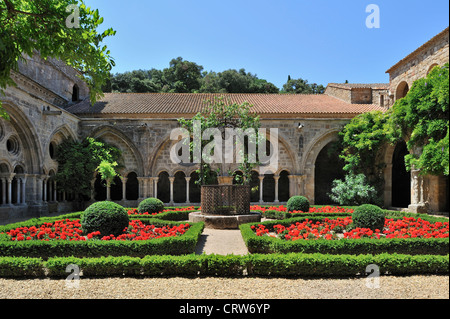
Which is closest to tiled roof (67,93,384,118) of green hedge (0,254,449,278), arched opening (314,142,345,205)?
arched opening (314,142,345,205)

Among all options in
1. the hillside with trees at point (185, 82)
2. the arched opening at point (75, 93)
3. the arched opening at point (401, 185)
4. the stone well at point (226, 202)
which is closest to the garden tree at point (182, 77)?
the hillside with trees at point (185, 82)

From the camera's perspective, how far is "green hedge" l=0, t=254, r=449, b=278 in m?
4.95

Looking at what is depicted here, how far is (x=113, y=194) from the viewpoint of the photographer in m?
20.4

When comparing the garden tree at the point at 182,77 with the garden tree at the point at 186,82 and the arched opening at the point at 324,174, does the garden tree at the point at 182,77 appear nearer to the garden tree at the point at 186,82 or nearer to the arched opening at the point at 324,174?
the garden tree at the point at 186,82

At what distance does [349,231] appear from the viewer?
8.27m

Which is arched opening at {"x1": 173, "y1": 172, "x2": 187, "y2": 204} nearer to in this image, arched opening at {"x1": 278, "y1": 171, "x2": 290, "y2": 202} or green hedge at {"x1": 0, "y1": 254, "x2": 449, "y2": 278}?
arched opening at {"x1": 278, "y1": 171, "x2": 290, "y2": 202}

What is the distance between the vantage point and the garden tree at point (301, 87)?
42.1 m

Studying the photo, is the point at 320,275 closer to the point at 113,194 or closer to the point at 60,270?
the point at 60,270

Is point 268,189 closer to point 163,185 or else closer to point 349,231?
point 163,185

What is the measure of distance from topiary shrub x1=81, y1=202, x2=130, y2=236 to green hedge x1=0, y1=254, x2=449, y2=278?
1972 mm

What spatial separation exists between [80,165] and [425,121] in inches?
544

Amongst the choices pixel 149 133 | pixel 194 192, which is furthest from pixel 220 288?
pixel 194 192

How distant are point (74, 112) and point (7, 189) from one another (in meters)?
5.74

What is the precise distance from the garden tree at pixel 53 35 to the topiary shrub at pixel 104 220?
3.15 metres
